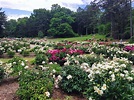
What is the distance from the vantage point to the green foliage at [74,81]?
497 cm

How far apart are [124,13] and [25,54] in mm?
25609

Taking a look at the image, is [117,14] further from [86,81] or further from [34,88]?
[34,88]

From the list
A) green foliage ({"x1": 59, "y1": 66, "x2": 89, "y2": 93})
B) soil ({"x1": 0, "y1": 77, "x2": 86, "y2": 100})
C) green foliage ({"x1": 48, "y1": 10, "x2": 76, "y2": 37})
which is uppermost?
green foliage ({"x1": 48, "y1": 10, "x2": 76, "y2": 37})

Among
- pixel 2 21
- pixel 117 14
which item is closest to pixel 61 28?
pixel 2 21

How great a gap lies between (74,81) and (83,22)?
47.1 metres

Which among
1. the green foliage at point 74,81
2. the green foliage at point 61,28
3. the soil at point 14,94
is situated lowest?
the soil at point 14,94

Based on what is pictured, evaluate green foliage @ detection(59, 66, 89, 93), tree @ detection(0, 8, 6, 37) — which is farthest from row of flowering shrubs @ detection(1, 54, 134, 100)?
tree @ detection(0, 8, 6, 37)

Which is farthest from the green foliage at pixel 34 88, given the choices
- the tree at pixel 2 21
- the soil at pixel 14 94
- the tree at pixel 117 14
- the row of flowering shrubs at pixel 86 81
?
the tree at pixel 2 21

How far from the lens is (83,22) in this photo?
168 ft

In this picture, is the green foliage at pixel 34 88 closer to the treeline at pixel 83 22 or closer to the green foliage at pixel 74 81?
the green foliage at pixel 74 81

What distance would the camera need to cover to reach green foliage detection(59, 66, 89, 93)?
497 centimetres

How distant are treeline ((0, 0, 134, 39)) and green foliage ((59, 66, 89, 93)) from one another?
22660 millimetres

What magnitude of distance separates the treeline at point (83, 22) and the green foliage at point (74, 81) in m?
22.7

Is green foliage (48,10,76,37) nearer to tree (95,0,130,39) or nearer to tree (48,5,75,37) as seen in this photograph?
tree (48,5,75,37)
